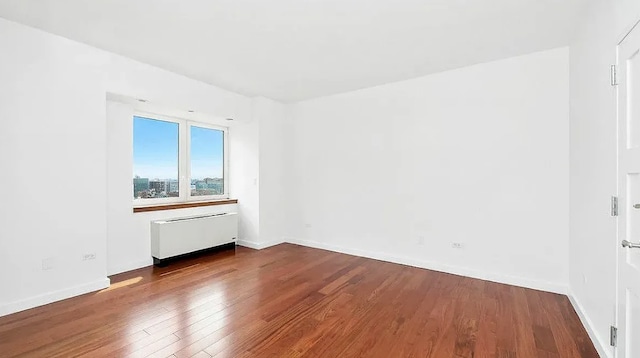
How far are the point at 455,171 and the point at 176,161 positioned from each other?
437 cm

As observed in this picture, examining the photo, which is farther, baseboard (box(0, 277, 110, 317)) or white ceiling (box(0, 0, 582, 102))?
baseboard (box(0, 277, 110, 317))

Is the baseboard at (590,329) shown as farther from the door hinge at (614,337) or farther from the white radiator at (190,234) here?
the white radiator at (190,234)

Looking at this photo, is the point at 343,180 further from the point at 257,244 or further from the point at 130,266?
the point at 130,266

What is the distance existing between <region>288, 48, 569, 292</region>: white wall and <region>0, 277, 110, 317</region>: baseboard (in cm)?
309

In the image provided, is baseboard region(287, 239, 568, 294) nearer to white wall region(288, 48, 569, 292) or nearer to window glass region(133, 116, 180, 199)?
white wall region(288, 48, 569, 292)

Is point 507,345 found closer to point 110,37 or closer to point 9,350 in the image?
point 9,350

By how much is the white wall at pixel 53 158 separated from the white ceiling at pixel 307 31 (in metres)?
0.24

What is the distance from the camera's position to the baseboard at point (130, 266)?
3.67 metres

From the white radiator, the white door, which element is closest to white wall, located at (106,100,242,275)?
the white radiator

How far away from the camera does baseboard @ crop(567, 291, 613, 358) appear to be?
1.85m

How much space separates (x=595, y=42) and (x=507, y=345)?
7.85 ft

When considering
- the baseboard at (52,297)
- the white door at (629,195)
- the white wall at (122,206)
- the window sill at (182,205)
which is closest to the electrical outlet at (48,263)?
the baseboard at (52,297)

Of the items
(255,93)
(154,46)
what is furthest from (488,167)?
(154,46)

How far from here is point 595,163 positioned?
211cm
